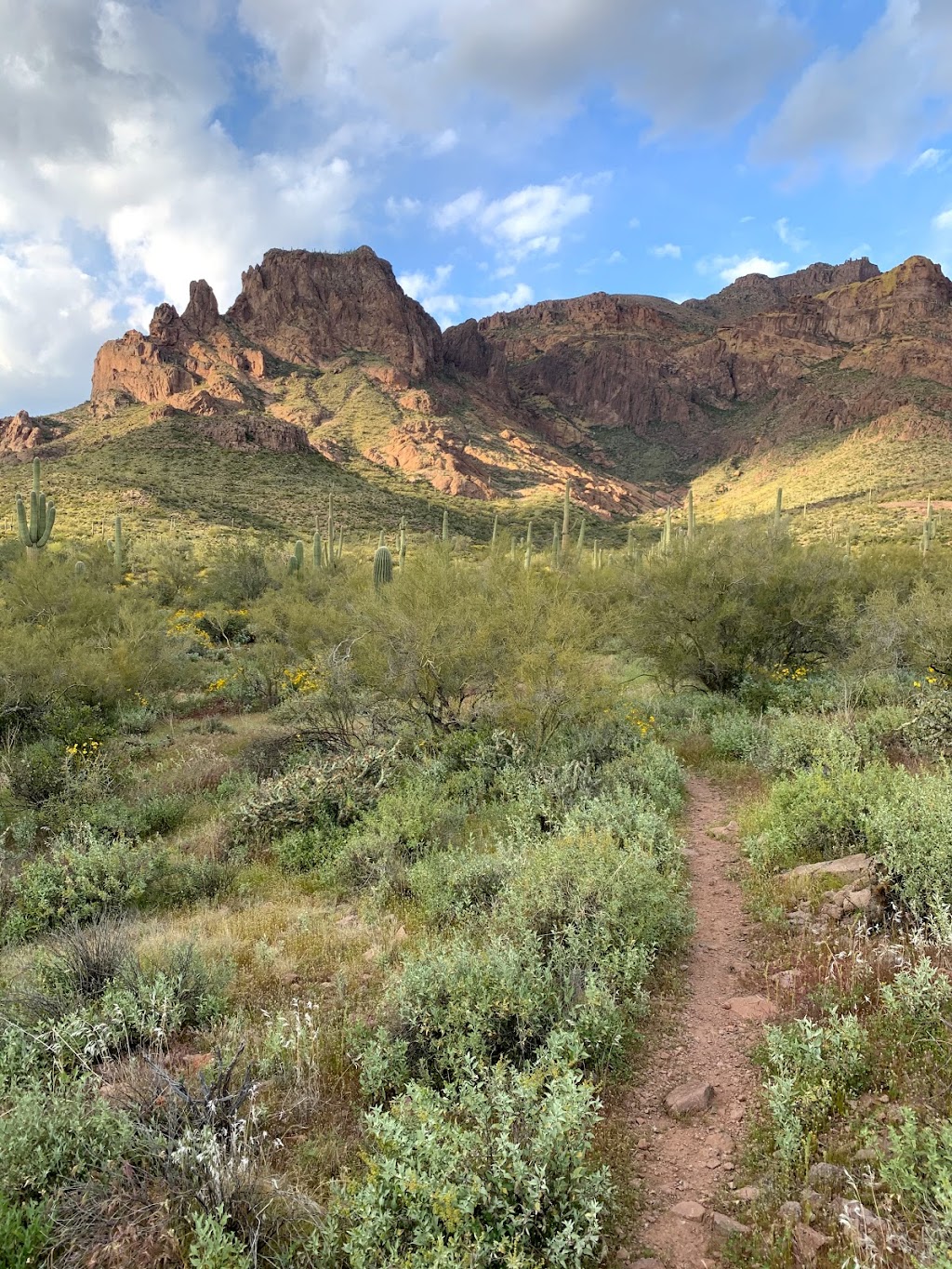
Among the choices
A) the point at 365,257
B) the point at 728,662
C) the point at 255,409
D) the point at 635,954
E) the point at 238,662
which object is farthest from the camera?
the point at 365,257

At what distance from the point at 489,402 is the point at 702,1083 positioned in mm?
134147

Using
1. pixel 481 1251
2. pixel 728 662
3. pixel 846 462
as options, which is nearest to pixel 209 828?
pixel 481 1251

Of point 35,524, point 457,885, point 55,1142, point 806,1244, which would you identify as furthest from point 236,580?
point 806,1244

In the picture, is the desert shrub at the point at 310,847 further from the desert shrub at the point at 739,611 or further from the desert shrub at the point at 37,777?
the desert shrub at the point at 739,611

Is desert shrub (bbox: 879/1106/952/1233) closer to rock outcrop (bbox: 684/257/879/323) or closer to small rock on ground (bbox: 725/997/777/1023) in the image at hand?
small rock on ground (bbox: 725/997/777/1023)

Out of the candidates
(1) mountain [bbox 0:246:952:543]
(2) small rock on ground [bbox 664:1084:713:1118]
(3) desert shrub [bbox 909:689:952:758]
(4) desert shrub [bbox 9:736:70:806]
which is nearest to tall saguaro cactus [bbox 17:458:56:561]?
(4) desert shrub [bbox 9:736:70:806]

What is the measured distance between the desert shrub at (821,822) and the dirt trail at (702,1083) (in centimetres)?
71

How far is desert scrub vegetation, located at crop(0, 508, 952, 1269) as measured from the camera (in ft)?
7.91

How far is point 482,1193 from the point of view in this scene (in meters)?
2.24

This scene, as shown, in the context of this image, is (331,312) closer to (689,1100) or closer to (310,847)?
(310,847)

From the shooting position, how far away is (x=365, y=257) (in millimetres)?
131875

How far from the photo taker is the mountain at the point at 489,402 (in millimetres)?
66062

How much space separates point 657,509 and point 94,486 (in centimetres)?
7963

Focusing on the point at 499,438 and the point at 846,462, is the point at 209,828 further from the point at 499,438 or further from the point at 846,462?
the point at 499,438
